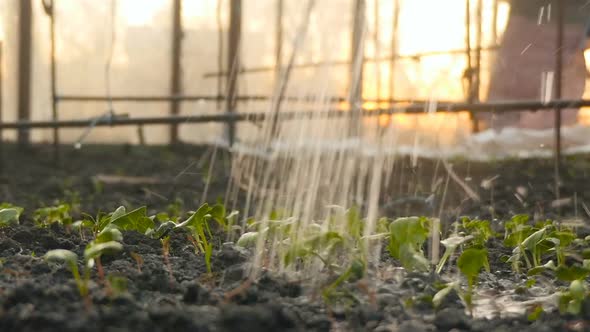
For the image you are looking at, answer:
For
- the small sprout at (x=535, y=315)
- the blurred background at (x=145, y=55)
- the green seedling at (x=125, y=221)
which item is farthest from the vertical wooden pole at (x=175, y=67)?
the small sprout at (x=535, y=315)

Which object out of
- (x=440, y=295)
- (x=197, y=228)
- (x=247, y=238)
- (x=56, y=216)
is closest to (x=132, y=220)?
(x=197, y=228)

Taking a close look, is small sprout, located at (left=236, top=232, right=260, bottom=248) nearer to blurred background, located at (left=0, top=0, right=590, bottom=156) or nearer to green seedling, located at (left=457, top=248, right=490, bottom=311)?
green seedling, located at (left=457, top=248, right=490, bottom=311)

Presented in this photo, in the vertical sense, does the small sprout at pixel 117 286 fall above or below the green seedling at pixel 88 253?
below

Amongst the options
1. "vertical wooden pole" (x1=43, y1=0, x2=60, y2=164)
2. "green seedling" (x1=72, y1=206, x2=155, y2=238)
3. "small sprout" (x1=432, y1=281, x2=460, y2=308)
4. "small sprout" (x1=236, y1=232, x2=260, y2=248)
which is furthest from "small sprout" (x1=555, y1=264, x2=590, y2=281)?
"vertical wooden pole" (x1=43, y1=0, x2=60, y2=164)

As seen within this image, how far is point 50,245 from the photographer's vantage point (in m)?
1.82

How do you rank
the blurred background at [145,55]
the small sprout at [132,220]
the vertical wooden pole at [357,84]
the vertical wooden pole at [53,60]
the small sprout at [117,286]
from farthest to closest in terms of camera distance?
the blurred background at [145,55] → the vertical wooden pole at [53,60] → the small sprout at [132,220] → the vertical wooden pole at [357,84] → the small sprout at [117,286]

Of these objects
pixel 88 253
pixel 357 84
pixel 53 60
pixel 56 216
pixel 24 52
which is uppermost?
pixel 24 52

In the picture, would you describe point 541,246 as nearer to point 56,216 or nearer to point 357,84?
point 357,84

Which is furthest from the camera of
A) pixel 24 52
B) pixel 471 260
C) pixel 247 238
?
pixel 24 52

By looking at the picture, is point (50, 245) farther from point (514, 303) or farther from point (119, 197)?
point (119, 197)

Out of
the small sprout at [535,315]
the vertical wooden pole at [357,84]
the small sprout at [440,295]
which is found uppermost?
the vertical wooden pole at [357,84]

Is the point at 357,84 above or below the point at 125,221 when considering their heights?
above

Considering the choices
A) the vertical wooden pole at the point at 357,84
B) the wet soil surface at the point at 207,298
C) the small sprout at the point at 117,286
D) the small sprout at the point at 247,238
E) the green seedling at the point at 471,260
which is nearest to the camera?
the wet soil surface at the point at 207,298

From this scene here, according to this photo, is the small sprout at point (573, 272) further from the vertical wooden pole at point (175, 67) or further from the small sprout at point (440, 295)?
the vertical wooden pole at point (175, 67)
